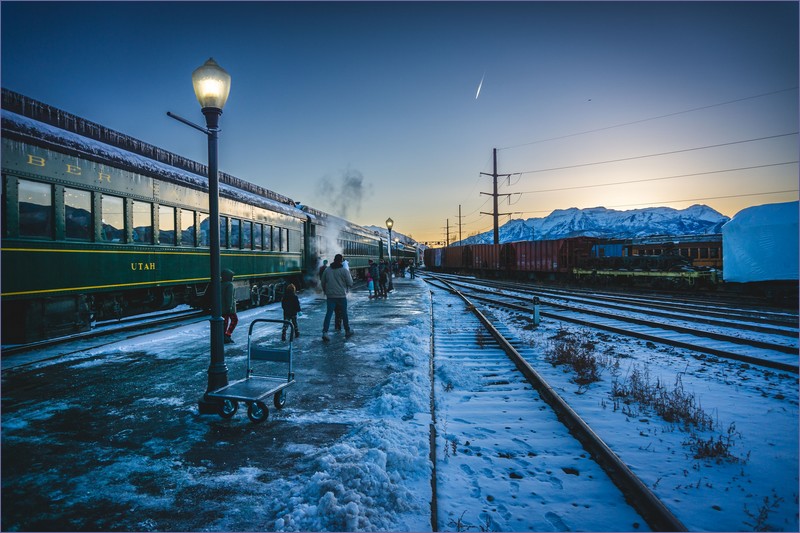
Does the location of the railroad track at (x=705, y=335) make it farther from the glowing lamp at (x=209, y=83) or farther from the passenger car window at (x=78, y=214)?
the passenger car window at (x=78, y=214)

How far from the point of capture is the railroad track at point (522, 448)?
3.08 metres

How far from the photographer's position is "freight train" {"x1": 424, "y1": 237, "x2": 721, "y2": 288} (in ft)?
72.9

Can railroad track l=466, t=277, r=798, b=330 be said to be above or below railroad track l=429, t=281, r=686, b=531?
above

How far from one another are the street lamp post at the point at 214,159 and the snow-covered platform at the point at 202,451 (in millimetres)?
537

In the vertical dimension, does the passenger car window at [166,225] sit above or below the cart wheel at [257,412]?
above

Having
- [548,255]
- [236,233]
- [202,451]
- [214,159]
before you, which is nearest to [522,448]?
[202,451]

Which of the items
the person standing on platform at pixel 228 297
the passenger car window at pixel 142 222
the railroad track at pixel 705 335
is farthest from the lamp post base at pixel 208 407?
the railroad track at pixel 705 335

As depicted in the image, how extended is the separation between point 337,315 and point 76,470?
6650mm

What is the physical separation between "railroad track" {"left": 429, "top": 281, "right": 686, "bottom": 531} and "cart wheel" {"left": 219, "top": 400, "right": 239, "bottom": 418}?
2.51 meters

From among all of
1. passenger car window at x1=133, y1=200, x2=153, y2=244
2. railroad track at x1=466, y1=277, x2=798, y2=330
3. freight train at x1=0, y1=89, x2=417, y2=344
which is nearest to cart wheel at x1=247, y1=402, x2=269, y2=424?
freight train at x1=0, y1=89, x2=417, y2=344

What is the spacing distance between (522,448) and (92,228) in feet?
31.7

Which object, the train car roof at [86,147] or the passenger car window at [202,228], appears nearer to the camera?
the train car roof at [86,147]

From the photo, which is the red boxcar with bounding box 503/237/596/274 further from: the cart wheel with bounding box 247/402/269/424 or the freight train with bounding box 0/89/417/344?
the cart wheel with bounding box 247/402/269/424

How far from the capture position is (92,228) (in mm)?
8867
